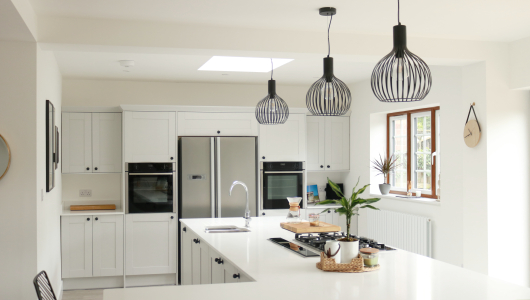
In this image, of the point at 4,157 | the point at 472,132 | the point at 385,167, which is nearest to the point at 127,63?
the point at 4,157

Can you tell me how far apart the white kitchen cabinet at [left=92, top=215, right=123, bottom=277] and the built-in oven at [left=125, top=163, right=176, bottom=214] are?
0.24m

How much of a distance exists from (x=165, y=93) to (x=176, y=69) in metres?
0.90

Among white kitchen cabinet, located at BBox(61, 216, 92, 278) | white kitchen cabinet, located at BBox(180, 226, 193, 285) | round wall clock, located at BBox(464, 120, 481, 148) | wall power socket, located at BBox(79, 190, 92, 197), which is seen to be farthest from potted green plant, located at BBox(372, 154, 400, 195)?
wall power socket, located at BBox(79, 190, 92, 197)

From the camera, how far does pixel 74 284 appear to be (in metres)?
5.50

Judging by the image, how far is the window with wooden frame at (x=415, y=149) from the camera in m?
5.18

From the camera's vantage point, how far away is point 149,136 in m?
5.63

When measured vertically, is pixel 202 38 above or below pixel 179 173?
above

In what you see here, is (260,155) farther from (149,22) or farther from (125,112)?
(149,22)

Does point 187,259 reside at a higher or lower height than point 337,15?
lower

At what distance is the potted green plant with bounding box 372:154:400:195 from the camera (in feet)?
18.5

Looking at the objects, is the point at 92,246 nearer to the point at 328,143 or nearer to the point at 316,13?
the point at 328,143

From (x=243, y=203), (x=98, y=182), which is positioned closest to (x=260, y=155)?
(x=243, y=203)

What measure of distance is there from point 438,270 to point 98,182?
463cm

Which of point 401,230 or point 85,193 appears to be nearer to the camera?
point 401,230
